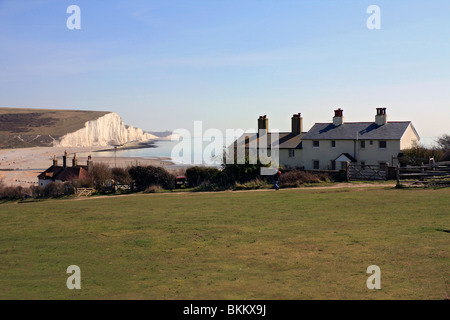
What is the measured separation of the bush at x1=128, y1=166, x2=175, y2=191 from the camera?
1992 inches

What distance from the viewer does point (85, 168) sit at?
6253 centimetres

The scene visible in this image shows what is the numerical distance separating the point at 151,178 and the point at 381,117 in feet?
96.1

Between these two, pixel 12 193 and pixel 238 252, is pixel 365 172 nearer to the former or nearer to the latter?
pixel 238 252

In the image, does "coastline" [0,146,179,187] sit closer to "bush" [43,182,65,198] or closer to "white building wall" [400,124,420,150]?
"bush" [43,182,65,198]

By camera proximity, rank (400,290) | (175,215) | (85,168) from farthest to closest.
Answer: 1. (85,168)
2. (175,215)
3. (400,290)

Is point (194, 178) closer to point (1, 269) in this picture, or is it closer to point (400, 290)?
point (1, 269)

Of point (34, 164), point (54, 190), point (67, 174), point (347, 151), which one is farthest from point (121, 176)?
point (34, 164)

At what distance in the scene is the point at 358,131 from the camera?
181 feet

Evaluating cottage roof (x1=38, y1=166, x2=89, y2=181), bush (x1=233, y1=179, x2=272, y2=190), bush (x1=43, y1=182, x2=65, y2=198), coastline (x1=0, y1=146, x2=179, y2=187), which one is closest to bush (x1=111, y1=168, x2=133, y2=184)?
coastline (x1=0, y1=146, x2=179, y2=187)

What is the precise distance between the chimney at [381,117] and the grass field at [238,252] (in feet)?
103

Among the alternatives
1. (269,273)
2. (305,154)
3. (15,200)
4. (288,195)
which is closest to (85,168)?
(15,200)

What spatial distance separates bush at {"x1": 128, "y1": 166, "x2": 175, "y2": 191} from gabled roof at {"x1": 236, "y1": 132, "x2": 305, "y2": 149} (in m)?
15.3
